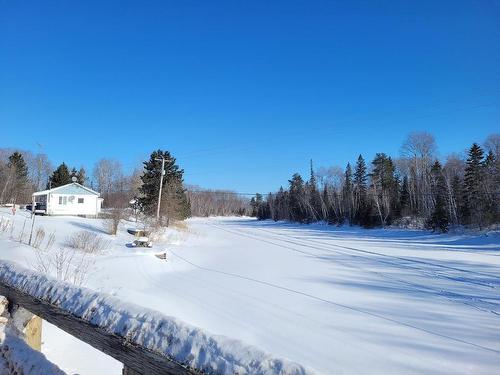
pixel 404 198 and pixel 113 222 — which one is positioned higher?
pixel 404 198

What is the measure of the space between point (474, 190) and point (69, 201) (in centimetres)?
4614

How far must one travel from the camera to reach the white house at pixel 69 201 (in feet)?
153

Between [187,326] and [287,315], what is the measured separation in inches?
372

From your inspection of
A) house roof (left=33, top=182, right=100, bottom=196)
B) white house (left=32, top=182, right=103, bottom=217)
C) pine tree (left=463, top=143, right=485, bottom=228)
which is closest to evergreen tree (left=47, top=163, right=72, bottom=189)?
white house (left=32, top=182, right=103, bottom=217)

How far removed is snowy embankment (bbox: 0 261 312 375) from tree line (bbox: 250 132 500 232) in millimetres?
37900

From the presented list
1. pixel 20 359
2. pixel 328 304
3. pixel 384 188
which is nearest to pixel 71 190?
pixel 328 304

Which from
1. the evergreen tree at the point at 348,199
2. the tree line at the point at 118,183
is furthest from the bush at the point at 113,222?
the evergreen tree at the point at 348,199

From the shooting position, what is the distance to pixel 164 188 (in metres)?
42.4

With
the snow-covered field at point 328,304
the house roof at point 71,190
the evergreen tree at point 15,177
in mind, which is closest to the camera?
the snow-covered field at point 328,304

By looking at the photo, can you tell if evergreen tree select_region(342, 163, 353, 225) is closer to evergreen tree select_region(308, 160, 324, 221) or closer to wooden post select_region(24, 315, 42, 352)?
evergreen tree select_region(308, 160, 324, 221)

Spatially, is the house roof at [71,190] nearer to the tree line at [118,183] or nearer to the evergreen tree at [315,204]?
the tree line at [118,183]

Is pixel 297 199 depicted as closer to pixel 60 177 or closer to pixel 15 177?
pixel 60 177

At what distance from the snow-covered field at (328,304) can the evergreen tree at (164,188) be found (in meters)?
15.5

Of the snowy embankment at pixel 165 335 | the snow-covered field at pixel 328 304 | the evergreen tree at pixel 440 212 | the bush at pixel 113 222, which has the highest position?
the evergreen tree at pixel 440 212
